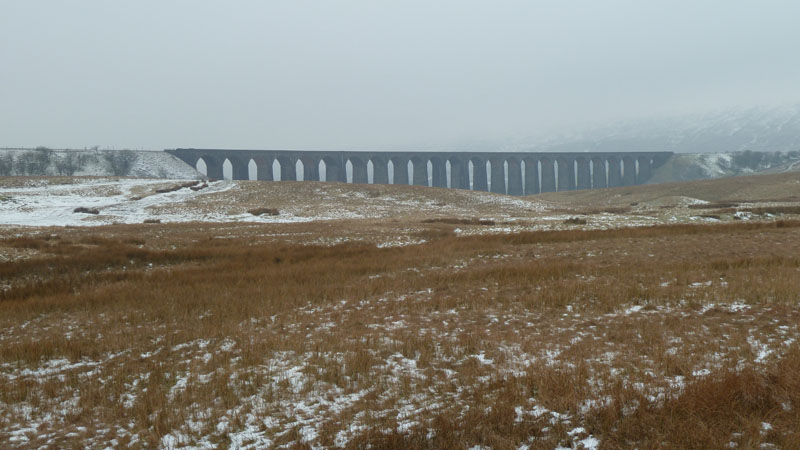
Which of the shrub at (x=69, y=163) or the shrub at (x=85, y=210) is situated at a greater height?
the shrub at (x=69, y=163)

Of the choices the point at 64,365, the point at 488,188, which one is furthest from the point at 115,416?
the point at 488,188

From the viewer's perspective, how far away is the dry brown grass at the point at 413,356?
446 cm

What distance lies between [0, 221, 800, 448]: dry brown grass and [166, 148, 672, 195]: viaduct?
97.3 meters

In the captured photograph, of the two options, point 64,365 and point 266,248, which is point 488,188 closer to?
point 266,248

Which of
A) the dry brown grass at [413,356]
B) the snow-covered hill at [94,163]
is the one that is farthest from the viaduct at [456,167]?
the dry brown grass at [413,356]

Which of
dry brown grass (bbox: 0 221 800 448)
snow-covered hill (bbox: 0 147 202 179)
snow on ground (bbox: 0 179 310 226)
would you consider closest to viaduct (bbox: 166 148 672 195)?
snow-covered hill (bbox: 0 147 202 179)

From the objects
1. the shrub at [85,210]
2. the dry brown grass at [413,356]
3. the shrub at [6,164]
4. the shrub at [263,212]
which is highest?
the shrub at [6,164]

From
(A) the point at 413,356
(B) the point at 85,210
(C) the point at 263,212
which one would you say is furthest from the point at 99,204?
(A) the point at 413,356

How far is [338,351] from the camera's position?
7016mm

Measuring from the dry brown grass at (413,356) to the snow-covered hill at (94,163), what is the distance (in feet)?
309

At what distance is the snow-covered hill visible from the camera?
302 feet

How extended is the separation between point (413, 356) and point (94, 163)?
120002 millimetres

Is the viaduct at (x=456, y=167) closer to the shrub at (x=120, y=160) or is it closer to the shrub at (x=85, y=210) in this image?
the shrub at (x=120, y=160)

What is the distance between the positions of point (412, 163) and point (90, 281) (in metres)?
113
